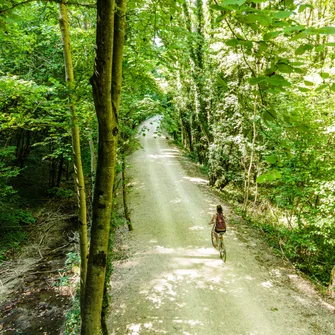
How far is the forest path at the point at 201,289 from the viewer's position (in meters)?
6.56

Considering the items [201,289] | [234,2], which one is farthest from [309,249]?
[234,2]

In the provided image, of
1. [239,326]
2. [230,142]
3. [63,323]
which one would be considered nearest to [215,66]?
[230,142]

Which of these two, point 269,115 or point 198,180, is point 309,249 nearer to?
point 269,115

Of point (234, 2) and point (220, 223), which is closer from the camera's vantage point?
point (234, 2)

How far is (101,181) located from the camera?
2.05m

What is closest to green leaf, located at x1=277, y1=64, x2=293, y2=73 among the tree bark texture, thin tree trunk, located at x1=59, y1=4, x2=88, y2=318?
thin tree trunk, located at x1=59, y1=4, x2=88, y2=318

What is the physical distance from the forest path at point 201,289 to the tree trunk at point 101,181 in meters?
5.12

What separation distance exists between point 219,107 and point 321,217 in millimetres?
8471

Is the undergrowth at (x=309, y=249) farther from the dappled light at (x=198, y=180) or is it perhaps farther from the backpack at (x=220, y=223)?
the dappled light at (x=198, y=180)

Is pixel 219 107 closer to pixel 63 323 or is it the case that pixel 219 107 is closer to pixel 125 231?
pixel 125 231

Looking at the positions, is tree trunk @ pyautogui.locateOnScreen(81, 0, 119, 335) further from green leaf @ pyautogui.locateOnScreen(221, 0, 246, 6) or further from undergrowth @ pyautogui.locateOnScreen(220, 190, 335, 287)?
undergrowth @ pyautogui.locateOnScreen(220, 190, 335, 287)

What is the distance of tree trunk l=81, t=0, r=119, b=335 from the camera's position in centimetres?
185

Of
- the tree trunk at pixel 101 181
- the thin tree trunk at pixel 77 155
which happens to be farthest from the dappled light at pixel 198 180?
the tree trunk at pixel 101 181

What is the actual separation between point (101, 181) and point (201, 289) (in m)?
6.94
